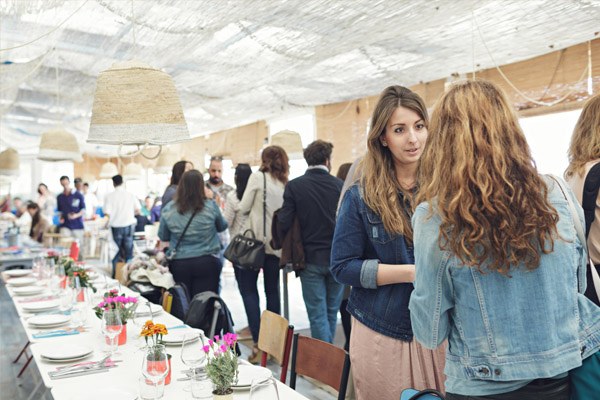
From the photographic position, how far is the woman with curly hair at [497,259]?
1.19 m

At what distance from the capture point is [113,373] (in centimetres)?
205

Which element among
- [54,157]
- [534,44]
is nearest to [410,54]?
[534,44]

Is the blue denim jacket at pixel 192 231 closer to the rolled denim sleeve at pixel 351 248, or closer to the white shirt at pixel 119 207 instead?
the rolled denim sleeve at pixel 351 248

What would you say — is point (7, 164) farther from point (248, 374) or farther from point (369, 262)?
point (369, 262)

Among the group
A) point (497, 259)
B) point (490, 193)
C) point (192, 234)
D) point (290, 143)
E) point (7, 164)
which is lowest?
point (192, 234)

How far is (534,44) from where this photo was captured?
4.81 meters

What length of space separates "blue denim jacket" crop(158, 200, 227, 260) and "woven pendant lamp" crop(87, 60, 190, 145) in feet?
6.09

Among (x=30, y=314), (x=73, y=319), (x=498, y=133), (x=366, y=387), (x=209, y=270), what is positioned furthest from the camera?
(x=209, y=270)

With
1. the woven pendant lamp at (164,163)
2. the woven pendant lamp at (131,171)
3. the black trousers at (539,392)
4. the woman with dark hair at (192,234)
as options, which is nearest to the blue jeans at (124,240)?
the woven pendant lamp at (164,163)

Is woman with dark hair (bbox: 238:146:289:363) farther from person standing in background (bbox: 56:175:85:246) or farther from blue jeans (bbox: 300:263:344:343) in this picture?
person standing in background (bbox: 56:175:85:246)

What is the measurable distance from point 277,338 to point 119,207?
6733mm

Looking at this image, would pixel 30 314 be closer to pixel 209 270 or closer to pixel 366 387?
pixel 209 270

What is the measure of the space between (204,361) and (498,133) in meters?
1.34

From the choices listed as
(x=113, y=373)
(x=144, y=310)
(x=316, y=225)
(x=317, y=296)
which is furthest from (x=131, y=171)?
(x=113, y=373)
